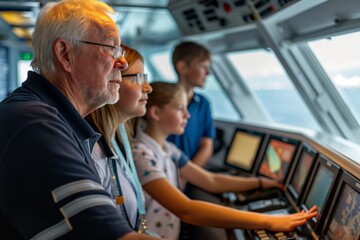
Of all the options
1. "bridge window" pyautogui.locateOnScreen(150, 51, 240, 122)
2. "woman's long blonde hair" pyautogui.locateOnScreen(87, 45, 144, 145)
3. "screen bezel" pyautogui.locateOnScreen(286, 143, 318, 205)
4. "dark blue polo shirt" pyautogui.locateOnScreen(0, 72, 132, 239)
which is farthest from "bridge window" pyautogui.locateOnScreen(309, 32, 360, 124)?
"bridge window" pyautogui.locateOnScreen(150, 51, 240, 122)

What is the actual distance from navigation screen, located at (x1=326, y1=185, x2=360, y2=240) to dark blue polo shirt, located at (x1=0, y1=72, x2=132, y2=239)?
889mm

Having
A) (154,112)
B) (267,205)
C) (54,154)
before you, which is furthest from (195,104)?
(54,154)

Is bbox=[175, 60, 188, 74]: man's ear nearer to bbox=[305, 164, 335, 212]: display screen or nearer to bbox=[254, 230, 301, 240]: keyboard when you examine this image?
bbox=[305, 164, 335, 212]: display screen

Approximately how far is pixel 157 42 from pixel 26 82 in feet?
16.7

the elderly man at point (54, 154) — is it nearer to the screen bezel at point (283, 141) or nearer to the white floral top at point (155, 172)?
the white floral top at point (155, 172)

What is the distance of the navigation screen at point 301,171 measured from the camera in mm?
2387

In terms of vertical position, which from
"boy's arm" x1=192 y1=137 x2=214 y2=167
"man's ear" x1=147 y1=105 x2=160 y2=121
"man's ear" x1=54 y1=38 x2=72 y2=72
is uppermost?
"man's ear" x1=54 y1=38 x2=72 y2=72

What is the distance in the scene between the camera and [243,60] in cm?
456

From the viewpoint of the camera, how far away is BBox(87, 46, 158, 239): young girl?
5.52 ft

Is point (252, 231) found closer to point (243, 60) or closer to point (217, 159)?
point (217, 159)

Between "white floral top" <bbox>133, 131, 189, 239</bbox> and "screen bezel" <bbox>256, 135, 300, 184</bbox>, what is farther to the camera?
"screen bezel" <bbox>256, 135, 300, 184</bbox>

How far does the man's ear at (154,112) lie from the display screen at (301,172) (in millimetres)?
836

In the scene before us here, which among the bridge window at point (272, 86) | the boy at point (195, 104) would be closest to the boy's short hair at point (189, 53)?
the boy at point (195, 104)

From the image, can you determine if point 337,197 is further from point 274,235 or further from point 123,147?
point 123,147
